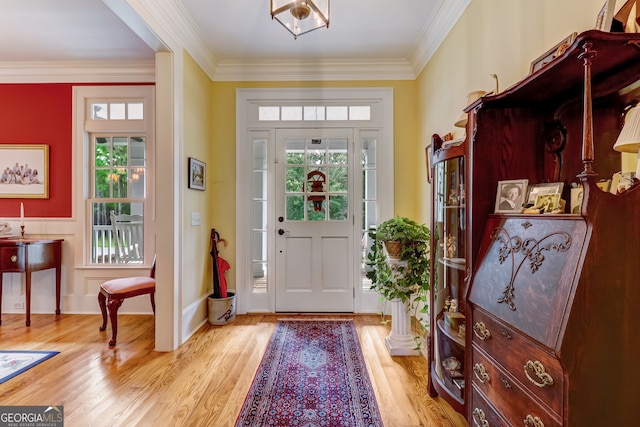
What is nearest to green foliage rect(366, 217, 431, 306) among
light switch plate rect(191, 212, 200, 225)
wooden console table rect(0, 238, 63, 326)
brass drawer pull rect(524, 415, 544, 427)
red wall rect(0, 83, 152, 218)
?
brass drawer pull rect(524, 415, 544, 427)

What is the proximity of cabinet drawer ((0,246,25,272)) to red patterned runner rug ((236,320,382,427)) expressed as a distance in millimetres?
2658

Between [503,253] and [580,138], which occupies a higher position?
[580,138]

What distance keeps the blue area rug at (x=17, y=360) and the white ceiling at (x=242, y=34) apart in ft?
8.70

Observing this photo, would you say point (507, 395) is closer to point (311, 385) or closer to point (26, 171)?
point (311, 385)

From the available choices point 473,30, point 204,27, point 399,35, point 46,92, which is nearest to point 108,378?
point 204,27

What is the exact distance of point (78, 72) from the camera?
346cm

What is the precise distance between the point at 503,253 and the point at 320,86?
2.89m

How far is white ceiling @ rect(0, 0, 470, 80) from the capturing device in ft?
8.23

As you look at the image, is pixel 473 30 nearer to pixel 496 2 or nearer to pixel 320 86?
pixel 496 2

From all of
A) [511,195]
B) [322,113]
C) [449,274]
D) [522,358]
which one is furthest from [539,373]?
[322,113]

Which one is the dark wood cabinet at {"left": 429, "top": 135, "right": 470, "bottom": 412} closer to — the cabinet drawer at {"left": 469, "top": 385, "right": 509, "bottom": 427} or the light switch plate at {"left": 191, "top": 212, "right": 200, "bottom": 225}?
the cabinet drawer at {"left": 469, "top": 385, "right": 509, "bottom": 427}

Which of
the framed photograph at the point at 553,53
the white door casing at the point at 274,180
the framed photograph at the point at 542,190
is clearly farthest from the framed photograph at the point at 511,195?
the white door casing at the point at 274,180

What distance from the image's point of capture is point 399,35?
2990 mm

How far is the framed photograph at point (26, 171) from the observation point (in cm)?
349
